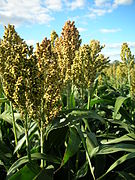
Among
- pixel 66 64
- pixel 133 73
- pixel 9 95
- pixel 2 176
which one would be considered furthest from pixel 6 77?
pixel 133 73

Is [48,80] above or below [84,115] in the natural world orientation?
above

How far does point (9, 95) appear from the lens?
6.22 ft

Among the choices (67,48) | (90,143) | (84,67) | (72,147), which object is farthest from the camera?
(67,48)

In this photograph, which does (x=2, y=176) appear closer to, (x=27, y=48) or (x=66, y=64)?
(x=66, y=64)

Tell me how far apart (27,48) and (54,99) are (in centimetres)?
52

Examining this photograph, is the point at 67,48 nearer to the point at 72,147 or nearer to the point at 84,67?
the point at 84,67

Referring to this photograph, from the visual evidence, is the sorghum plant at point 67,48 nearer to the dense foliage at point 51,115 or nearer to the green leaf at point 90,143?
the dense foliage at point 51,115

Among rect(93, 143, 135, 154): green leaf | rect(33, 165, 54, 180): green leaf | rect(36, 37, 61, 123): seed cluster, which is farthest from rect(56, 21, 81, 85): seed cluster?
rect(33, 165, 54, 180): green leaf

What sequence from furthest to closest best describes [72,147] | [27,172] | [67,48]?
[67,48], [72,147], [27,172]

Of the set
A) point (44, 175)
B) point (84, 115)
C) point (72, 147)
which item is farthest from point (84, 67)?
point (44, 175)

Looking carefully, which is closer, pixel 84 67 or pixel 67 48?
pixel 84 67

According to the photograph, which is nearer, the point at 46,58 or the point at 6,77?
the point at 6,77

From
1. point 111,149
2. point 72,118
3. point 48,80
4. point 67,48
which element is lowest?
point 111,149

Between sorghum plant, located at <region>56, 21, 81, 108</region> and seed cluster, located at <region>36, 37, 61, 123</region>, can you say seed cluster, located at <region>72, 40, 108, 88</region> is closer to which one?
sorghum plant, located at <region>56, 21, 81, 108</region>
